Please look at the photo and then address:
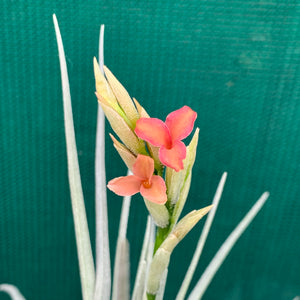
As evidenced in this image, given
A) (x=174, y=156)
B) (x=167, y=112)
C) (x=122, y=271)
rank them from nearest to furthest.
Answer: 1. (x=174, y=156)
2. (x=122, y=271)
3. (x=167, y=112)

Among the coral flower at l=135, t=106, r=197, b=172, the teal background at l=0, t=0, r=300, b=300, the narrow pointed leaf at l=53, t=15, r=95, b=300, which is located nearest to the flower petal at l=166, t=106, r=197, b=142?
the coral flower at l=135, t=106, r=197, b=172

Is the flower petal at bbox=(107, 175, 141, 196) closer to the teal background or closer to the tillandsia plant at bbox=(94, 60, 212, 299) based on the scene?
the tillandsia plant at bbox=(94, 60, 212, 299)

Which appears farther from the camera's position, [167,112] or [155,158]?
[167,112]

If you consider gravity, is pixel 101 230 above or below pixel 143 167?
below

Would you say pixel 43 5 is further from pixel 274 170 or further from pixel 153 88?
pixel 274 170

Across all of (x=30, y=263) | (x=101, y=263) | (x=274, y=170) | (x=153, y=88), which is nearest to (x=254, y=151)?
(x=274, y=170)

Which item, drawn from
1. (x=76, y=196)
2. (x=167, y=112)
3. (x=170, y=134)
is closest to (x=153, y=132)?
(x=170, y=134)

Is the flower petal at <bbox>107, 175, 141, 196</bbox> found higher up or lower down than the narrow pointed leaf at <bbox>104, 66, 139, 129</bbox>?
lower down

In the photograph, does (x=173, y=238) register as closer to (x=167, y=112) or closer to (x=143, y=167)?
(x=143, y=167)
